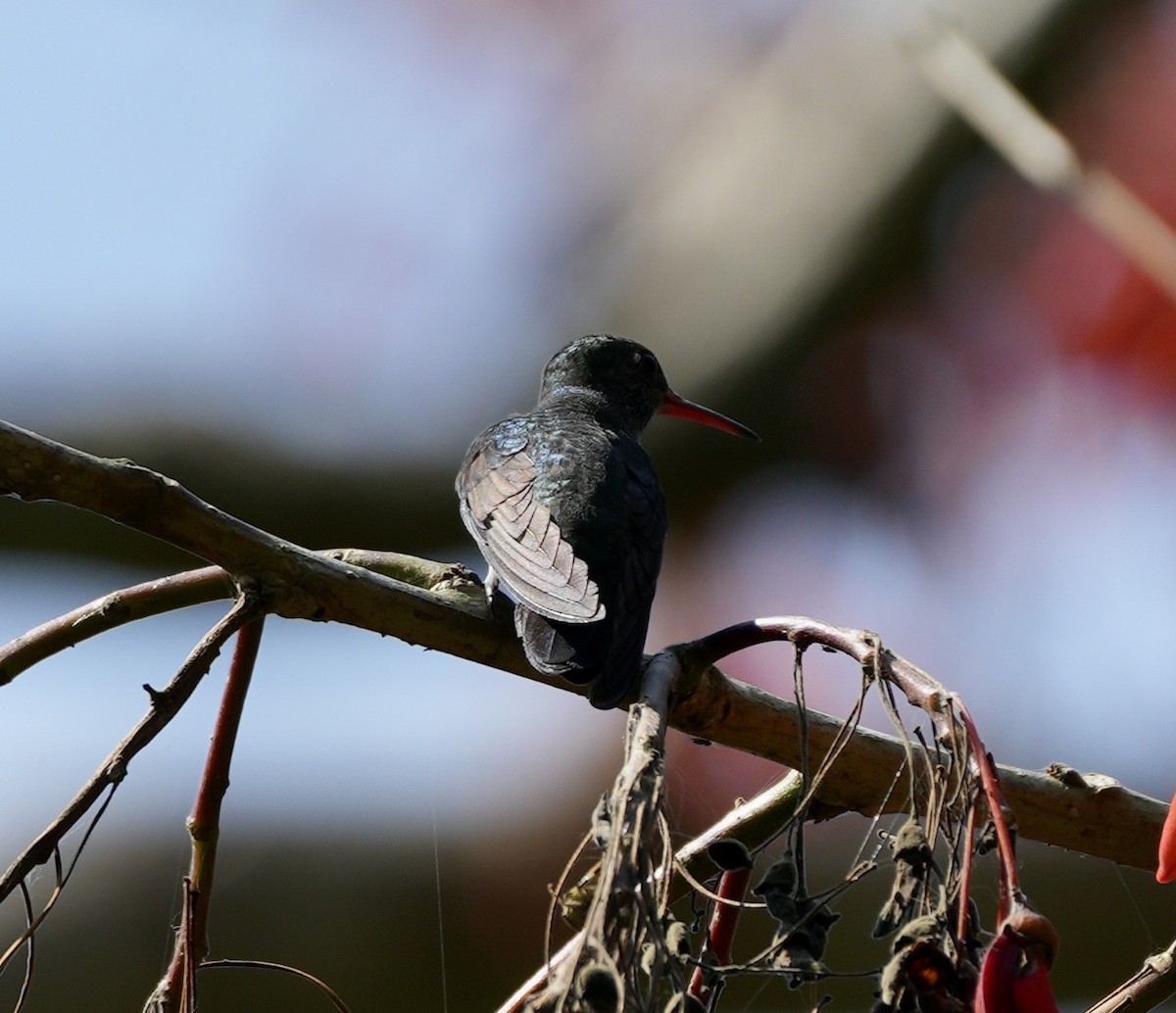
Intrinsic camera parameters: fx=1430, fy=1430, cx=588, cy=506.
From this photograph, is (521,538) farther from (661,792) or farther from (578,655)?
(661,792)

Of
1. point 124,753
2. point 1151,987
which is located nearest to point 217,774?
point 124,753

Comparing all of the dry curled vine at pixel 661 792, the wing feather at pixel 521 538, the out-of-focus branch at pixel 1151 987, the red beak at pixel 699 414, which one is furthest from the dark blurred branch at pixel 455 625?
the red beak at pixel 699 414

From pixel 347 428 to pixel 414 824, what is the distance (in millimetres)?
1049

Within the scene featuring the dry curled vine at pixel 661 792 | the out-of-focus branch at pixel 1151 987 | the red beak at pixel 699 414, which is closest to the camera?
the dry curled vine at pixel 661 792

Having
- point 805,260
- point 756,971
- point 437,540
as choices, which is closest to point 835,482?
point 805,260

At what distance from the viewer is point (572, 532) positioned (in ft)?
7.91

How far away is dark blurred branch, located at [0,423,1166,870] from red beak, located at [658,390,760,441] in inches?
63.5

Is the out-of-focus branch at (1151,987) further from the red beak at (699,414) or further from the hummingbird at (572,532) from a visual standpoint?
the red beak at (699,414)

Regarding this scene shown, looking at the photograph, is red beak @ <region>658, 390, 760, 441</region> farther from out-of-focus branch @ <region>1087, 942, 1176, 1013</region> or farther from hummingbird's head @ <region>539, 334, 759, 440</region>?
out-of-focus branch @ <region>1087, 942, 1176, 1013</region>

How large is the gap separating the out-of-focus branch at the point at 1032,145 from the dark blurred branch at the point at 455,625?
64.6 inches

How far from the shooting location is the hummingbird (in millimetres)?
1947

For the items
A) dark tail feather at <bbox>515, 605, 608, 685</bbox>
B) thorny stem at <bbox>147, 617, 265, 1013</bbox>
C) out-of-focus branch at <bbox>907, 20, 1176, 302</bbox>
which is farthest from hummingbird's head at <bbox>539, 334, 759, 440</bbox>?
→ thorny stem at <bbox>147, 617, 265, 1013</bbox>

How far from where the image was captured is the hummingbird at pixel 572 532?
1.95m

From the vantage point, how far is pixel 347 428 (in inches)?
148
